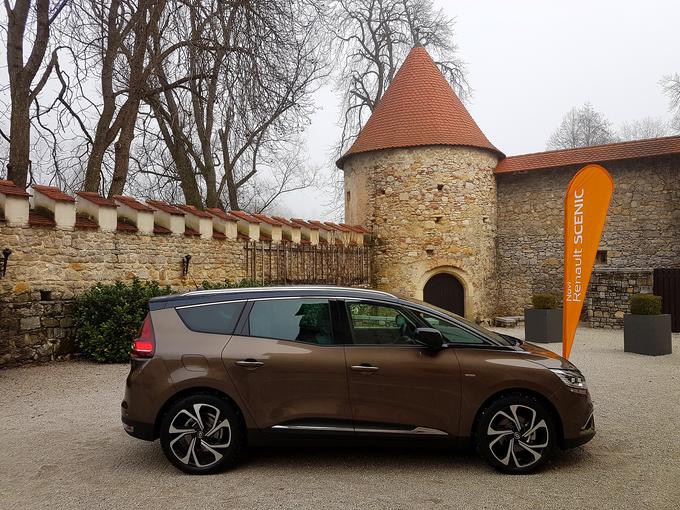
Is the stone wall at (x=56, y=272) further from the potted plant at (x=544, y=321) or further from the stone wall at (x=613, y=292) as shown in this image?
the stone wall at (x=613, y=292)

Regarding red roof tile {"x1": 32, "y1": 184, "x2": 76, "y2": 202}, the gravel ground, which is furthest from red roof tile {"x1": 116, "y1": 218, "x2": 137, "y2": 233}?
the gravel ground

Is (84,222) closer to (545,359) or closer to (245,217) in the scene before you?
(245,217)

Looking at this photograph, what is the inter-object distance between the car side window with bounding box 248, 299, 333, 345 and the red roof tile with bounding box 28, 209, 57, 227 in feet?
18.4

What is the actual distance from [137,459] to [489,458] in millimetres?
2731

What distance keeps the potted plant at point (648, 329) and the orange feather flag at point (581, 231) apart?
4.46 meters

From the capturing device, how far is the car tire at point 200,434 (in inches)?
155

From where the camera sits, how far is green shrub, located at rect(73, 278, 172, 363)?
8461 millimetres

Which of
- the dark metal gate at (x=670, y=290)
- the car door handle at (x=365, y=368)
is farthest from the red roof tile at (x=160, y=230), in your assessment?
the dark metal gate at (x=670, y=290)

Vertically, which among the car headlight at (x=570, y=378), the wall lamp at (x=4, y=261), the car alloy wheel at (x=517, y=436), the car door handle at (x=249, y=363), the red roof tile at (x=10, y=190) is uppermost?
the red roof tile at (x=10, y=190)

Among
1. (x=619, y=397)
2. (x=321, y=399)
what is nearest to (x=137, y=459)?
(x=321, y=399)

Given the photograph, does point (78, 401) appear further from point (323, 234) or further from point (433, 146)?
point (433, 146)

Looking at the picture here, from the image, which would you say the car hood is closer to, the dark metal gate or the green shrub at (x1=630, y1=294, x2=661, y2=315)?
the green shrub at (x1=630, y1=294, x2=661, y2=315)

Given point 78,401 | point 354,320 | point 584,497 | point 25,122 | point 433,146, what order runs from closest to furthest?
point 584,497
point 354,320
point 78,401
point 25,122
point 433,146

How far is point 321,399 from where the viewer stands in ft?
13.1
